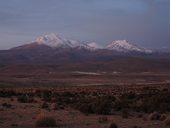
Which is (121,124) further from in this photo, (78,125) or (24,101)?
(24,101)

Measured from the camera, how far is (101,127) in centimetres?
2581

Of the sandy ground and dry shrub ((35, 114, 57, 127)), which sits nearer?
dry shrub ((35, 114, 57, 127))

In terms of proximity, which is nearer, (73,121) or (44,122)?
(44,122)

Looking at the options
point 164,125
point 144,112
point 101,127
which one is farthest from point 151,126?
point 144,112

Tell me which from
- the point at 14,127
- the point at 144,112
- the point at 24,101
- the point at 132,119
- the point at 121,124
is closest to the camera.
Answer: the point at 14,127

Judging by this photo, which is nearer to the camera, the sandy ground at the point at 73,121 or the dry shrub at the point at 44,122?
the dry shrub at the point at 44,122

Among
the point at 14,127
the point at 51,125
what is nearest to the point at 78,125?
the point at 51,125

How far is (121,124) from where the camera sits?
27797mm

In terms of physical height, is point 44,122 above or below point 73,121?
above

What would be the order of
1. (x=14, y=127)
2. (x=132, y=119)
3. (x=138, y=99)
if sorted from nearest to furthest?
(x=14, y=127) → (x=132, y=119) → (x=138, y=99)

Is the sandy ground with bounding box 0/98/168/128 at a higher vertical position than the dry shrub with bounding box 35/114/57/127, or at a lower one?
lower

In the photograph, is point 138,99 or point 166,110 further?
point 138,99

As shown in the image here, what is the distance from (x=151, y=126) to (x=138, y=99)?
23227 mm

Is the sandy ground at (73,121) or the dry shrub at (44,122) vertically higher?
the dry shrub at (44,122)
